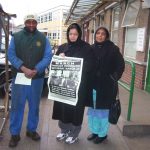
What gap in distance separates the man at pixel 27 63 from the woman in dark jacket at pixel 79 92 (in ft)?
0.92

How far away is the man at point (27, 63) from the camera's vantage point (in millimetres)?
4066

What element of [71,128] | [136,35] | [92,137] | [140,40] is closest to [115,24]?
[136,35]

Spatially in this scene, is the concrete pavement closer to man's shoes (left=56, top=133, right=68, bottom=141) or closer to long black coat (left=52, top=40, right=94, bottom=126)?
man's shoes (left=56, top=133, right=68, bottom=141)

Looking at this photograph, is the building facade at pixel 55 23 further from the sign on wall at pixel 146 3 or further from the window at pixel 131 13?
the sign on wall at pixel 146 3

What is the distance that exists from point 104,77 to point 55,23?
4720 cm

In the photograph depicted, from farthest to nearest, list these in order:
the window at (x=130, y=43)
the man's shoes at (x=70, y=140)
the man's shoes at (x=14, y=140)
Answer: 1. the window at (x=130, y=43)
2. the man's shoes at (x=70, y=140)
3. the man's shoes at (x=14, y=140)

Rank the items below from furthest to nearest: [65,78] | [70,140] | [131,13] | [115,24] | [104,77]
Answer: [115,24] → [131,13] → [70,140] → [104,77] → [65,78]

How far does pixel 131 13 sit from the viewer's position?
8.91 metres

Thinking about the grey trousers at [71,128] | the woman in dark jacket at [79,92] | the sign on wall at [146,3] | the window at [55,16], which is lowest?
the grey trousers at [71,128]

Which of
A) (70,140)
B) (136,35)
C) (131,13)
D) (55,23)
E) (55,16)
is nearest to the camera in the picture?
(70,140)

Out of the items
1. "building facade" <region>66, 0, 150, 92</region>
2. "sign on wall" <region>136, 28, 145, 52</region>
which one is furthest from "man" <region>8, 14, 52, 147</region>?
"sign on wall" <region>136, 28, 145, 52</region>

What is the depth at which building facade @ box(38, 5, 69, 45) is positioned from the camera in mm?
47406

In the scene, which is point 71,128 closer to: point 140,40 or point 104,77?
point 104,77

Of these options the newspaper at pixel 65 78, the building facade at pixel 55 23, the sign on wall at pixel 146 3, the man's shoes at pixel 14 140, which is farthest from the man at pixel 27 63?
the building facade at pixel 55 23
